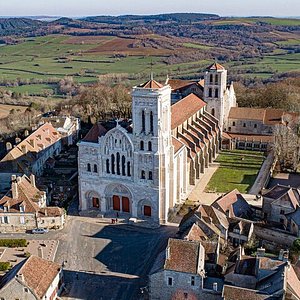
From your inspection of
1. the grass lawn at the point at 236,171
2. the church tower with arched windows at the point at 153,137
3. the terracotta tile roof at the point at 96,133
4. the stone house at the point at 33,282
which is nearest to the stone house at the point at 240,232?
the church tower with arched windows at the point at 153,137

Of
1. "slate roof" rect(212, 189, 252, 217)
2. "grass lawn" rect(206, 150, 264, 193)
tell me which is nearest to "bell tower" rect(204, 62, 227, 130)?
"grass lawn" rect(206, 150, 264, 193)

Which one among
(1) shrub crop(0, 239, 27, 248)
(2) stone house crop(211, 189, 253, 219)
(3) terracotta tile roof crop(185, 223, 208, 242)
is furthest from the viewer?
(1) shrub crop(0, 239, 27, 248)

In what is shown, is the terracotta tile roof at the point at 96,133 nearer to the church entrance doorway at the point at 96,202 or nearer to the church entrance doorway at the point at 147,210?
the church entrance doorway at the point at 96,202

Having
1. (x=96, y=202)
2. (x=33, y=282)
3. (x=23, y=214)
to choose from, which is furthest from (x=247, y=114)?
(x=33, y=282)

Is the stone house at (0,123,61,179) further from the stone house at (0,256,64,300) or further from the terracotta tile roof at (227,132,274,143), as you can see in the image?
the terracotta tile roof at (227,132,274,143)

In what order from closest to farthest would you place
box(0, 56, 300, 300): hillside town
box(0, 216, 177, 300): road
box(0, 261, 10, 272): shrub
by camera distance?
box(0, 56, 300, 300): hillside town, box(0, 216, 177, 300): road, box(0, 261, 10, 272): shrub

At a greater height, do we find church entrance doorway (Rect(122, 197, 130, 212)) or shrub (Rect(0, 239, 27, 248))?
church entrance doorway (Rect(122, 197, 130, 212))

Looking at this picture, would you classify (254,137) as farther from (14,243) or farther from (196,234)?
(14,243)
